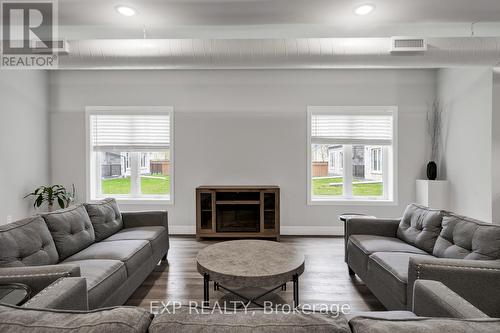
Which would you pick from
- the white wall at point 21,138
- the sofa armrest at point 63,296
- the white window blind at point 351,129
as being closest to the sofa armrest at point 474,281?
the sofa armrest at point 63,296

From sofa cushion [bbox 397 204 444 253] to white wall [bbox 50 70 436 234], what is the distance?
6.56ft

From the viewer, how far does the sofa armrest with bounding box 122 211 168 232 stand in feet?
12.1

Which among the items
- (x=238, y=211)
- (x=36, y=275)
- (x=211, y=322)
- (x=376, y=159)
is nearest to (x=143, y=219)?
(x=238, y=211)

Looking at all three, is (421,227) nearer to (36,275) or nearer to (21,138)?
(36,275)

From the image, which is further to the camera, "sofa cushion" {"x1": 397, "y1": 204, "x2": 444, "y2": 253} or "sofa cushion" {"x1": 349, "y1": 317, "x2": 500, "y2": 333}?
"sofa cushion" {"x1": 397, "y1": 204, "x2": 444, "y2": 253}

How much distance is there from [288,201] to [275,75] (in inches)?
88.3

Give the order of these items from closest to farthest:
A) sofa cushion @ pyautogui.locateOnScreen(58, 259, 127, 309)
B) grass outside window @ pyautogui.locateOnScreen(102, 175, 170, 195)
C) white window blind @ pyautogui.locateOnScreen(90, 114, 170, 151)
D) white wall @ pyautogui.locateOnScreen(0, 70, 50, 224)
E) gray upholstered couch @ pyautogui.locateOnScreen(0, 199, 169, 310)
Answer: gray upholstered couch @ pyautogui.locateOnScreen(0, 199, 169, 310) → sofa cushion @ pyautogui.locateOnScreen(58, 259, 127, 309) → white wall @ pyautogui.locateOnScreen(0, 70, 50, 224) → white window blind @ pyautogui.locateOnScreen(90, 114, 170, 151) → grass outside window @ pyautogui.locateOnScreen(102, 175, 170, 195)

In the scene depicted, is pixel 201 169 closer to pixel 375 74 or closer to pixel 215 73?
pixel 215 73

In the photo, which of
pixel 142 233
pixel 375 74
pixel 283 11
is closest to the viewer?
pixel 283 11

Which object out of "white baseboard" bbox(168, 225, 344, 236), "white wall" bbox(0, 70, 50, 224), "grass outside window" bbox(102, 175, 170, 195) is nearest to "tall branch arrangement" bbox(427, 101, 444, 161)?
"white baseboard" bbox(168, 225, 344, 236)

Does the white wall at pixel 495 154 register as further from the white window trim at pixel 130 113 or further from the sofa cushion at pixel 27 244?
the sofa cushion at pixel 27 244

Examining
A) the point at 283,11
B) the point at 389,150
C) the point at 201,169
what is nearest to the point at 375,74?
the point at 389,150

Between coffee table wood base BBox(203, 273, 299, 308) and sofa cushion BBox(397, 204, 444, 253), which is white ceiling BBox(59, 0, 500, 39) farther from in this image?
coffee table wood base BBox(203, 273, 299, 308)

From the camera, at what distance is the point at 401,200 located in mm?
5090
